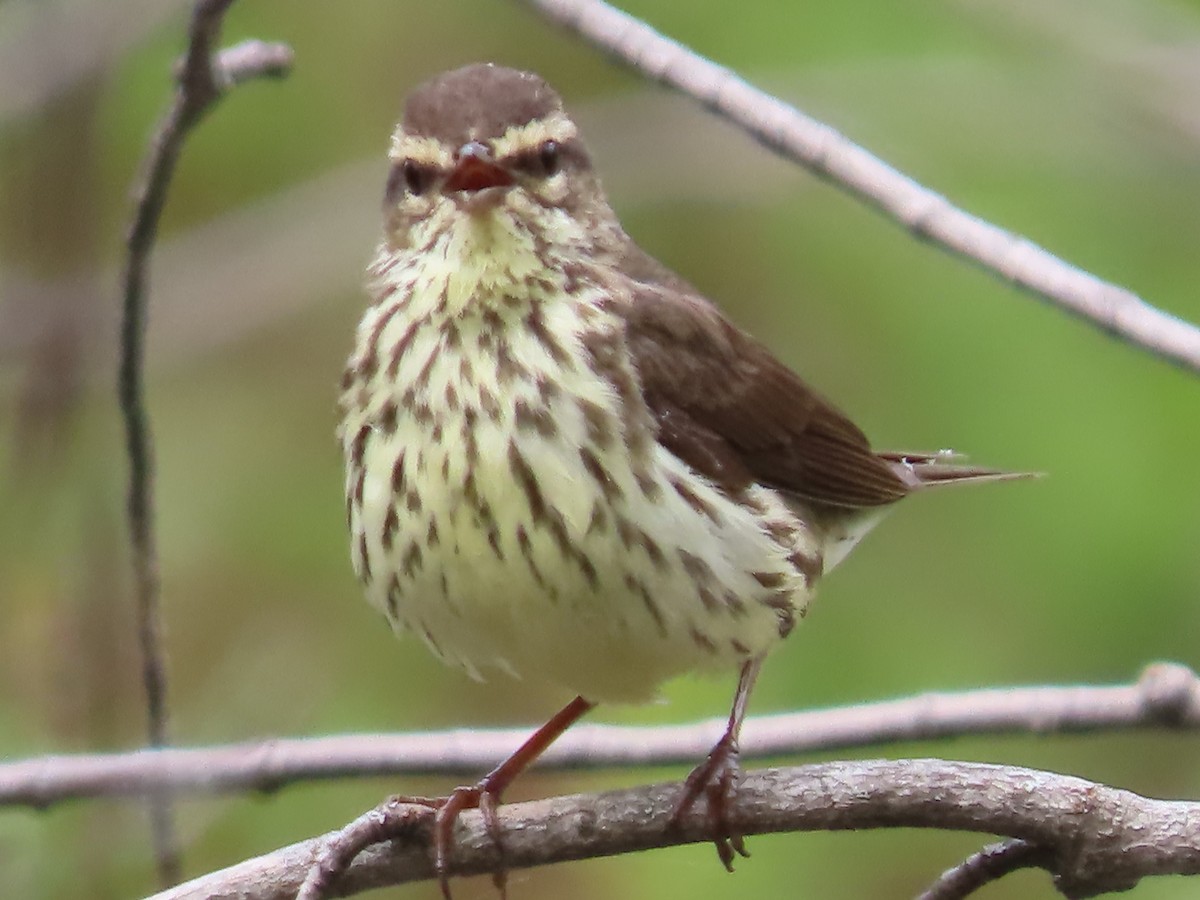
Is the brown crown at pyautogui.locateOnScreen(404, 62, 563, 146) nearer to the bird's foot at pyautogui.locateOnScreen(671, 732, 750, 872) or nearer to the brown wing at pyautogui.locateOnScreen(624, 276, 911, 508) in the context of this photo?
the brown wing at pyautogui.locateOnScreen(624, 276, 911, 508)

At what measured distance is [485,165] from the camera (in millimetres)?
3805

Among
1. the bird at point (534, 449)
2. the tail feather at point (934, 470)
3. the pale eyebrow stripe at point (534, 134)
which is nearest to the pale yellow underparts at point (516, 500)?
the bird at point (534, 449)

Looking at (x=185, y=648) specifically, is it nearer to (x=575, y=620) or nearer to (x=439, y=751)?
(x=439, y=751)

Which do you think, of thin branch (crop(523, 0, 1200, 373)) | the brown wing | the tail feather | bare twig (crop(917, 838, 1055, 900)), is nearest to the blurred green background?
the tail feather

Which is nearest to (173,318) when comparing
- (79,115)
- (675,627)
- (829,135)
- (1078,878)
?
(79,115)

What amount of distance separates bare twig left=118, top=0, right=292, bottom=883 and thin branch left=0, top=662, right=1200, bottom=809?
0.11 metres

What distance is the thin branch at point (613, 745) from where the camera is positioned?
375 cm

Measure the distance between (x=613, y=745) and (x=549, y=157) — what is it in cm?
137

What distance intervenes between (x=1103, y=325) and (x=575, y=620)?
1225 millimetres

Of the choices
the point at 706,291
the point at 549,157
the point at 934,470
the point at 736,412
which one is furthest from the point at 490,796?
the point at 706,291

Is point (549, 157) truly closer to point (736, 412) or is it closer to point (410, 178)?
point (410, 178)

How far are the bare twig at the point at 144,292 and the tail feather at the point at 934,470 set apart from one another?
194 cm

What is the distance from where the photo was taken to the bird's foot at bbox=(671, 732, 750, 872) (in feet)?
12.0

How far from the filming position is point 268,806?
4809mm
